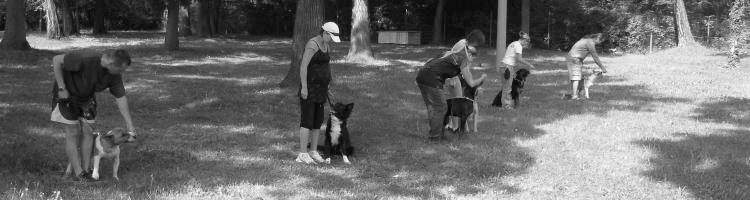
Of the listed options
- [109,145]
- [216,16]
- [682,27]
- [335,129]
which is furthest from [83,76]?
[216,16]

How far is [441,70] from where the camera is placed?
8.49 m

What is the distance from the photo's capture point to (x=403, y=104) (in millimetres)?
12430

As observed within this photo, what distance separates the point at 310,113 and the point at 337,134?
0.50 metres

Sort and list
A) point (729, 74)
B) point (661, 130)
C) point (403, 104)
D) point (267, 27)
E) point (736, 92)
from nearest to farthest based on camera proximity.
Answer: point (661, 130), point (403, 104), point (736, 92), point (729, 74), point (267, 27)

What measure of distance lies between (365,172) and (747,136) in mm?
5694

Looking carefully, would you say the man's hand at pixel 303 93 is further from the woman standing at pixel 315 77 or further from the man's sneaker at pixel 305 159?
the man's sneaker at pixel 305 159

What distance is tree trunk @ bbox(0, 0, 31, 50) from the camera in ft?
67.9

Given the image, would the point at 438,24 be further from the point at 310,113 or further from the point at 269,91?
the point at 310,113

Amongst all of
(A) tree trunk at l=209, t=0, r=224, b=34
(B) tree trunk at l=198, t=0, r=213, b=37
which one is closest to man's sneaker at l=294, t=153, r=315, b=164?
(B) tree trunk at l=198, t=0, r=213, b=37

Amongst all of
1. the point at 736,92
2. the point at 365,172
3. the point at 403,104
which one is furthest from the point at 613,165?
the point at 736,92

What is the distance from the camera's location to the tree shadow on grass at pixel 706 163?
6.69 meters

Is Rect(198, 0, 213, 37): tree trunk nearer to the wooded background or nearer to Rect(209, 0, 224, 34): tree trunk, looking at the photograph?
the wooded background

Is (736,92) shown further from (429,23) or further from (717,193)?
(429,23)

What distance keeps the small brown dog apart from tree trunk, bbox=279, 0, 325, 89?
697cm
